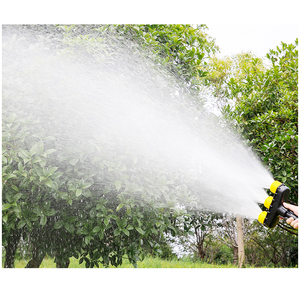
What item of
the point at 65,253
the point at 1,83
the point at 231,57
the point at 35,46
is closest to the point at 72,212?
the point at 65,253

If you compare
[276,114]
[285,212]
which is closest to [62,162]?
[285,212]

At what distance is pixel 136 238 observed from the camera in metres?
2.56

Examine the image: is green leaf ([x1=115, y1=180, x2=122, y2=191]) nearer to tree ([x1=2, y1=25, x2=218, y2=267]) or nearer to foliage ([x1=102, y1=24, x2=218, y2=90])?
tree ([x1=2, y1=25, x2=218, y2=267])

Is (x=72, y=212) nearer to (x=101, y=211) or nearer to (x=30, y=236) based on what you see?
(x=101, y=211)

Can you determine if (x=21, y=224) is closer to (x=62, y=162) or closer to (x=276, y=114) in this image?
(x=62, y=162)

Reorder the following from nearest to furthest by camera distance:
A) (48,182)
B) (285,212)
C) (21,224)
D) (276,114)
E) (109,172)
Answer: (285,212), (48,182), (21,224), (109,172), (276,114)

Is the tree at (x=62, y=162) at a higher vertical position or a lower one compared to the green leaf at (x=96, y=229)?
higher

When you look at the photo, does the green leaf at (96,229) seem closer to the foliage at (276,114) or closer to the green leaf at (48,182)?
the green leaf at (48,182)

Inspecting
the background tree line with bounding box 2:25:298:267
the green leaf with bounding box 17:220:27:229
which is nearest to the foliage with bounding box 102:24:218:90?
the background tree line with bounding box 2:25:298:267

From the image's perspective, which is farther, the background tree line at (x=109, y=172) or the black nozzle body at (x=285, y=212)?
the background tree line at (x=109, y=172)

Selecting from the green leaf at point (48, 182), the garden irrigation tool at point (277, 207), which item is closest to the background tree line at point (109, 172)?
the green leaf at point (48, 182)

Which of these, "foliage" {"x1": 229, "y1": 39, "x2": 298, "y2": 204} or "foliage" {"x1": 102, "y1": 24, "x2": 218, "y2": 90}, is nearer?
"foliage" {"x1": 102, "y1": 24, "x2": 218, "y2": 90}

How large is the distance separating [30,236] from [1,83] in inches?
60.3

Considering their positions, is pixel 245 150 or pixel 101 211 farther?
pixel 245 150
